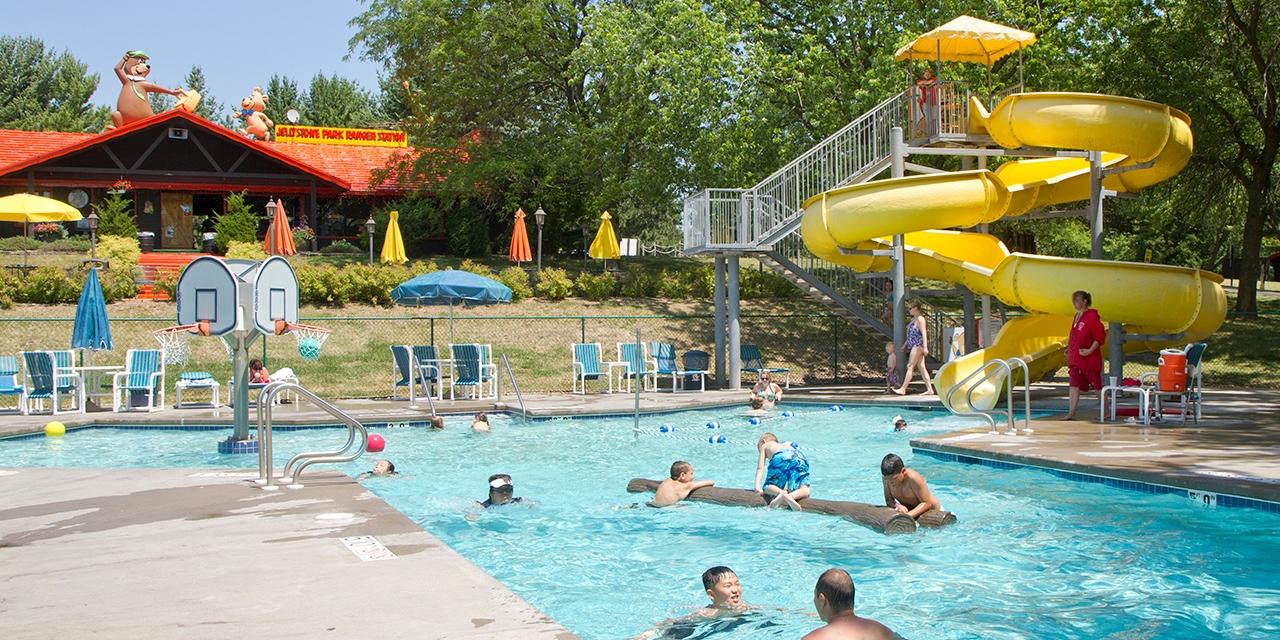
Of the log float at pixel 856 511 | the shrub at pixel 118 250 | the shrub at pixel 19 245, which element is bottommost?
the log float at pixel 856 511

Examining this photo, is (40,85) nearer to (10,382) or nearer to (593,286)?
(593,286)

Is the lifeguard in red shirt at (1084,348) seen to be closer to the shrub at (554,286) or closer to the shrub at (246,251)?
the shrub at (554,286)

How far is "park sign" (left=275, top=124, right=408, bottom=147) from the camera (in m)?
40.8

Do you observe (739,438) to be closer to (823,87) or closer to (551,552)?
(551,552)

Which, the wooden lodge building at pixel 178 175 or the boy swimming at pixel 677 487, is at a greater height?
the wooden lodge building at pixel 178 175

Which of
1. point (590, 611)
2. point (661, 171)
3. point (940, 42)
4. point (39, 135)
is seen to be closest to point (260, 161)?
point (39, 135)

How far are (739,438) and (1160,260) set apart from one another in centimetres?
3675

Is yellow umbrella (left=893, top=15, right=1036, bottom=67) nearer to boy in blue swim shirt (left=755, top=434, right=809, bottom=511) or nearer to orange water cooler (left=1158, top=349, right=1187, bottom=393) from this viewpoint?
orange water cooler (left=1158, top=349, right=1187, bottom=393)

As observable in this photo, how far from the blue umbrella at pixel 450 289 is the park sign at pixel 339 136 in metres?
24.1

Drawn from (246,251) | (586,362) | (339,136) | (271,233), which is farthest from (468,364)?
(339,136)

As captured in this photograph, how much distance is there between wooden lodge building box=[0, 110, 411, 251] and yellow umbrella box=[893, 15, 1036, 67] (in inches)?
755

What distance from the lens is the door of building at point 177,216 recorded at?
35094mm

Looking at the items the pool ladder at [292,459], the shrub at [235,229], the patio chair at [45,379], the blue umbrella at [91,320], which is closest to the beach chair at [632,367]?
the blue umbrella at [91,320]

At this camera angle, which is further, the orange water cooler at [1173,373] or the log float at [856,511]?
the orange water cooler at [1173,373]
